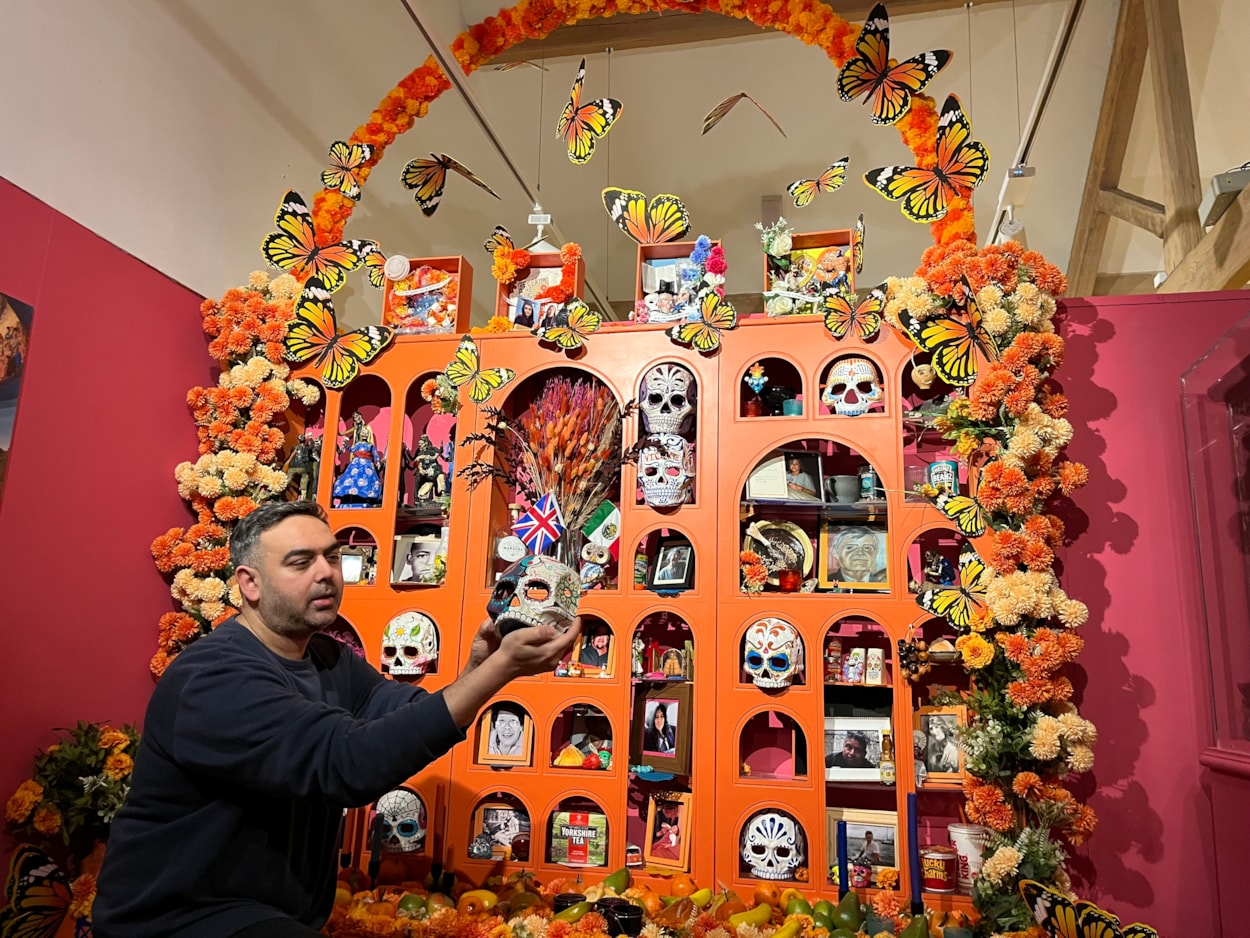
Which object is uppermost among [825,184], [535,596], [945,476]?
[825,184]

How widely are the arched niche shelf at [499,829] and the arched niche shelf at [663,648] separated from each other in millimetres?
762

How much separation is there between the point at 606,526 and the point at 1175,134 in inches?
155

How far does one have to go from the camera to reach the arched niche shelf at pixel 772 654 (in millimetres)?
3688

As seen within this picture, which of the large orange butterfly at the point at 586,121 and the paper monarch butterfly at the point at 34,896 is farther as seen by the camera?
the large orange butterfly at the point at 586,121

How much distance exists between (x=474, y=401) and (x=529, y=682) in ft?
4.21

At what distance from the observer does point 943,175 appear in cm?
393

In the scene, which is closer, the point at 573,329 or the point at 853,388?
the point at 853,388

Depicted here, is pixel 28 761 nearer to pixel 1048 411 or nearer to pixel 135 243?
pixel 135 243

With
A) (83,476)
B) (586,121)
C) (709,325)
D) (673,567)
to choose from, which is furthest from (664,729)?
(586,121)

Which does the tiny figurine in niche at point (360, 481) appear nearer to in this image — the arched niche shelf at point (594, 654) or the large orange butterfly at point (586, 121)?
the arched niche shelf at point (594, 654)

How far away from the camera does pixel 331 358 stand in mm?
4332

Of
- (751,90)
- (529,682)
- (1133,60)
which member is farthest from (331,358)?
(1133,60)

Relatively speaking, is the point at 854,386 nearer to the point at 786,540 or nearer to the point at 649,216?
the point at 786,540

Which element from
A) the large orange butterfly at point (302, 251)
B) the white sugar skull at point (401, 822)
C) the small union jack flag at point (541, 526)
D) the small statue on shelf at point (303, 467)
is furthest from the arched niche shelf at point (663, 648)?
the large orange butterfly at point (302, 251)
